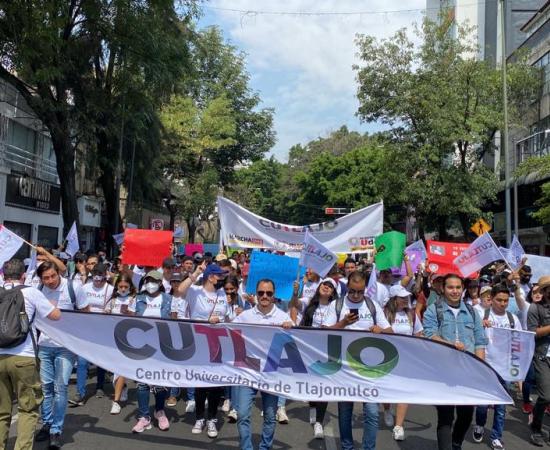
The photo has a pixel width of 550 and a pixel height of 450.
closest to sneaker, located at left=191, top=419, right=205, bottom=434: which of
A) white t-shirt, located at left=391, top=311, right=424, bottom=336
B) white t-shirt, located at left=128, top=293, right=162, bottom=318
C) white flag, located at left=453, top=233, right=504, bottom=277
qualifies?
white t-shirt, located at left=128, top=293, right=162, bottom=318

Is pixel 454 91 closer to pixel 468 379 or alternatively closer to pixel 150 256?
pixel 150 256

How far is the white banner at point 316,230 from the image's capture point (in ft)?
32.6

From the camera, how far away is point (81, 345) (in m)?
5.98

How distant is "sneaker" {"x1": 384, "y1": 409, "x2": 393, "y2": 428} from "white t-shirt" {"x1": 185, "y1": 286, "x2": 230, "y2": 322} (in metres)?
2.12

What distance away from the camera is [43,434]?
590 centimetres

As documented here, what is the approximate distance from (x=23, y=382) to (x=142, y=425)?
1672mm

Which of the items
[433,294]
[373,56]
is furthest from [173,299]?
[373,56]

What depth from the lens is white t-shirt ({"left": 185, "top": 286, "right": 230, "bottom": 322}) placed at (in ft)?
23.2

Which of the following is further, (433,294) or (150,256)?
(150,256)

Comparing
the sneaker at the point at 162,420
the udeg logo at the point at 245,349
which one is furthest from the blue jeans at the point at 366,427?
the sneaker at the point at 162,420

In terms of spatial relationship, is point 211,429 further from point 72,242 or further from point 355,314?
point 72,242

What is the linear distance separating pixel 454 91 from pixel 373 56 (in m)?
3.97

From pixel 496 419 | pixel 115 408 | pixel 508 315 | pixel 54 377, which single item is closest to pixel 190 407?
pixel 115 408

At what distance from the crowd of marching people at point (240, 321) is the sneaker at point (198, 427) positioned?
0.01 meters
